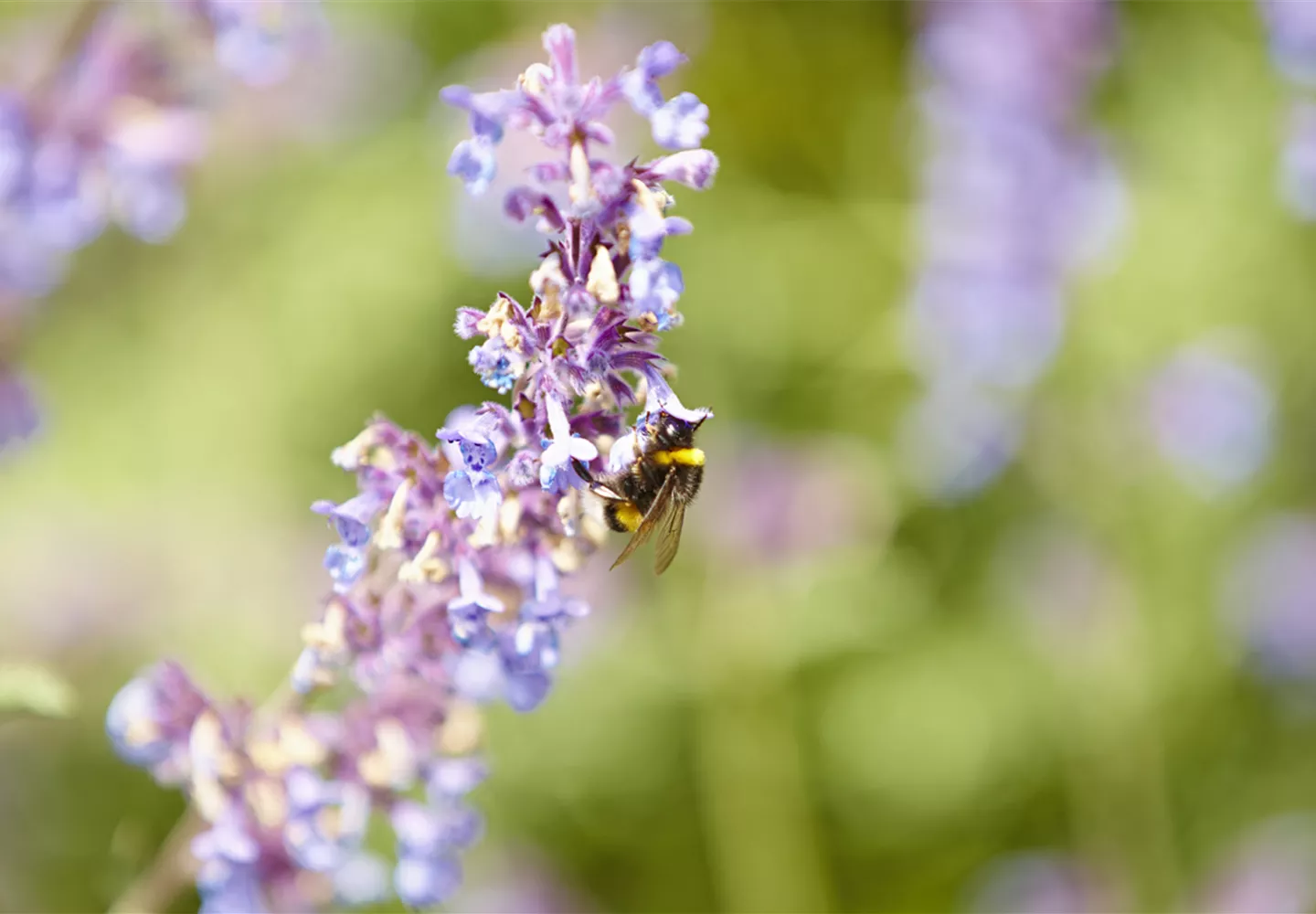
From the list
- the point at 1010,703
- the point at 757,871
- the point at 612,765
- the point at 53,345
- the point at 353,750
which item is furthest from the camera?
the point at 53,345

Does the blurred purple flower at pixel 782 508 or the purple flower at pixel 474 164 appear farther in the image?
the blurred purple flower at pixel 782 508

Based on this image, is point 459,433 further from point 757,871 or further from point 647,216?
point 757,871

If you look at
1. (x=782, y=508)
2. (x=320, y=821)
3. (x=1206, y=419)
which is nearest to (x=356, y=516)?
(x=320, y=821)

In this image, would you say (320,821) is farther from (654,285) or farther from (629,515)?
(654,285)

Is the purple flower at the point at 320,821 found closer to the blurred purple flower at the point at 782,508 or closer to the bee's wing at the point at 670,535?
the bee's wing at the point at 670,535

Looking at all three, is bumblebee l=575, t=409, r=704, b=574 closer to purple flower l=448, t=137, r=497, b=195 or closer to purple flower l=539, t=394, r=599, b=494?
purple flower l=539, t=394, r=599, b=494

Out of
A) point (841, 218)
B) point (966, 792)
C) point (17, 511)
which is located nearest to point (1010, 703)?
point (966, 792)

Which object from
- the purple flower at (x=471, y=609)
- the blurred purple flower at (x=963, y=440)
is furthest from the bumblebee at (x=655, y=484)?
the blurred purple flower at (x=963, y=440)

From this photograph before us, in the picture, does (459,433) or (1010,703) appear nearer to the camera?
(459,433)
